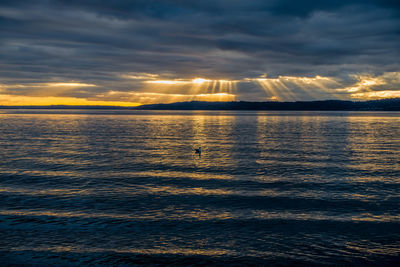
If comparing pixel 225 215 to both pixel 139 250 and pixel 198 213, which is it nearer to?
pixel 198 213

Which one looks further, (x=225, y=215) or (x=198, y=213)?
(x=198, y=213)

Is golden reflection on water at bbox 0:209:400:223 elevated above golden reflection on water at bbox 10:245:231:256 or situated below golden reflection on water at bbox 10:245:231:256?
above

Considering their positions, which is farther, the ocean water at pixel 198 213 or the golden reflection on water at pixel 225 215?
the golden reflection on water at pixel 225 215

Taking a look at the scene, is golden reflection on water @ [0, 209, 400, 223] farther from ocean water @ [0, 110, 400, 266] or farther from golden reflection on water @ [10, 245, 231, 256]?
golden reflection on water @ [10, 245, 231, 256]

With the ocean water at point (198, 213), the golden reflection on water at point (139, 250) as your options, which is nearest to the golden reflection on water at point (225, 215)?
the ocean water at point (198, 213)

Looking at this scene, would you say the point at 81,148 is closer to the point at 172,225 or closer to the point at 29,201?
the point at 29,201

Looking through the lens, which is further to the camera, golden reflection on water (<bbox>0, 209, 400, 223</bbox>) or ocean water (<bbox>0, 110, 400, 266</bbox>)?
golden reflection on water (<bbox>0, 209, 400, 223</bbox>)

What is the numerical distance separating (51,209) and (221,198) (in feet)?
35.6

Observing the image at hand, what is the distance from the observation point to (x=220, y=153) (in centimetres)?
4094

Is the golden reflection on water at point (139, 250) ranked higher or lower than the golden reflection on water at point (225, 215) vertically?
lower

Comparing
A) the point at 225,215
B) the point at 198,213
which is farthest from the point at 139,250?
the point at 225,215

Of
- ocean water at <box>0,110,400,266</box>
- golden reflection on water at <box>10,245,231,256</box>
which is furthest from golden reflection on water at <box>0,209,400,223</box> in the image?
golden reflection on water at <box>10,245,231,256</box>

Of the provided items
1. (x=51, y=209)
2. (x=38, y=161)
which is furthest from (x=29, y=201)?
(x=38, y=161)

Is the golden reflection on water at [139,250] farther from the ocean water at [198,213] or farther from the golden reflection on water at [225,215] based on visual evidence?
the golden reflection on water at [225,215]
